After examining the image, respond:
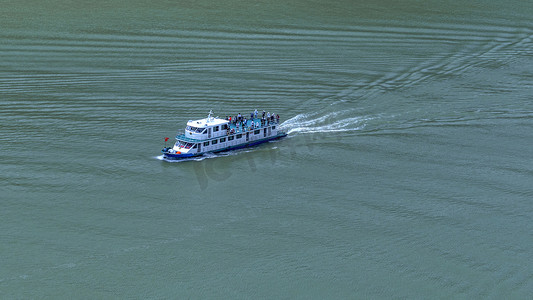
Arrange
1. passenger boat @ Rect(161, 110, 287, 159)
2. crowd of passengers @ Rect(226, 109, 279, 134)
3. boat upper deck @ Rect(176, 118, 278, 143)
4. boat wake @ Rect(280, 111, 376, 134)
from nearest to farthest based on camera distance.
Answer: passenger boat @ Rect(161, 110, 287, 159) < boat upper deck @ Rect(176, 118, 278, 143) < crowd of passengers @ Rect(226, 109, 279, 134) < boat wake @ Rect(280, 111, 376, 134)

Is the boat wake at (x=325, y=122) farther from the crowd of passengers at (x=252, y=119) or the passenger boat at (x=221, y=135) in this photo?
the crowd of passengers at (x=252, y=119)

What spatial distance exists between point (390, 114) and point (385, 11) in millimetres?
28267

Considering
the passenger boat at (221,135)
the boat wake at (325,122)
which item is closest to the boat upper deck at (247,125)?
the passenger boat at (221,135)

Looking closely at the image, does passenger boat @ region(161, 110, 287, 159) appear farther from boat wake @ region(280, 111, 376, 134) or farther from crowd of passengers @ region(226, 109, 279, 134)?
boat wake @ region(280, 111, 376, 134)

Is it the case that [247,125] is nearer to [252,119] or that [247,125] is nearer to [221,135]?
[252,119]

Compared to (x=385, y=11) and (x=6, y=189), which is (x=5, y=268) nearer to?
(x=6, y=189)

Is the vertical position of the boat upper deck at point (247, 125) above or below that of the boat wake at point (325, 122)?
above

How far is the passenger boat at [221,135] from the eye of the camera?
53.5 m

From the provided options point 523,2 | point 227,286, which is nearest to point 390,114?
point 227,286

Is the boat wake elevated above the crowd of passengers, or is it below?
below

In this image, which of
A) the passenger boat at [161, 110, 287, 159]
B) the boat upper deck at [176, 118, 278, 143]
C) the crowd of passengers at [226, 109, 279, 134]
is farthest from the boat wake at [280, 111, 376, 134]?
the boat upper deck at [176, 118, 278, 143]

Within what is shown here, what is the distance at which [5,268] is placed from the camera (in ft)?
134

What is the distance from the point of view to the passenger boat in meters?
53.5

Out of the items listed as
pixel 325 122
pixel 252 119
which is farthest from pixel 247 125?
pixel 325 122
